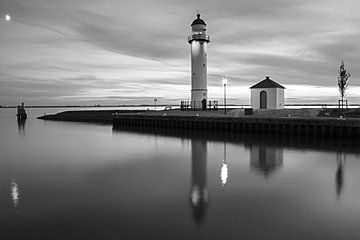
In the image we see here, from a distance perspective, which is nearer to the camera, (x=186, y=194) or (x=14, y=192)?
(x=186, y=194)

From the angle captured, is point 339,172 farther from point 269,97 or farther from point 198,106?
point 198,106

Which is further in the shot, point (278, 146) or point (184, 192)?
point (278, 146)

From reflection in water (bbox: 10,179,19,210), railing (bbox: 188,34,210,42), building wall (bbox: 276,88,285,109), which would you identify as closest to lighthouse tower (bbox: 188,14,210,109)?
railing (bbox: 188,34,210,42)

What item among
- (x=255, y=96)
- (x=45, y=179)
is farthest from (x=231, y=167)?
(x=255, y=96)

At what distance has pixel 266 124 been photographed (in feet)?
91.7

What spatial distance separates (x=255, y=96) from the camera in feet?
113

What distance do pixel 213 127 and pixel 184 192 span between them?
819 inches

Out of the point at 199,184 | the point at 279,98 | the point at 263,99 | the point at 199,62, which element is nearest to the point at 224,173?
the point at 199,184

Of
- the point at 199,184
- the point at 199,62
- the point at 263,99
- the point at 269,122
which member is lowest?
the point at 199,184

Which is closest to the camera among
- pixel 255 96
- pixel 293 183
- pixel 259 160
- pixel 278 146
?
pixel 293 183

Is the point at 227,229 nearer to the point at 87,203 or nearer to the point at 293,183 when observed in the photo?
the point at 87,203

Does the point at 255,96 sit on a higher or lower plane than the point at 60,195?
higher

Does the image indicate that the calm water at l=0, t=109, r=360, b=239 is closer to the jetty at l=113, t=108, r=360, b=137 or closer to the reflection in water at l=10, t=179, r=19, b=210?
the reflection in water at l=10, t=179, r=19, b=210

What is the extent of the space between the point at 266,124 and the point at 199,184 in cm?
Answer: 1690
